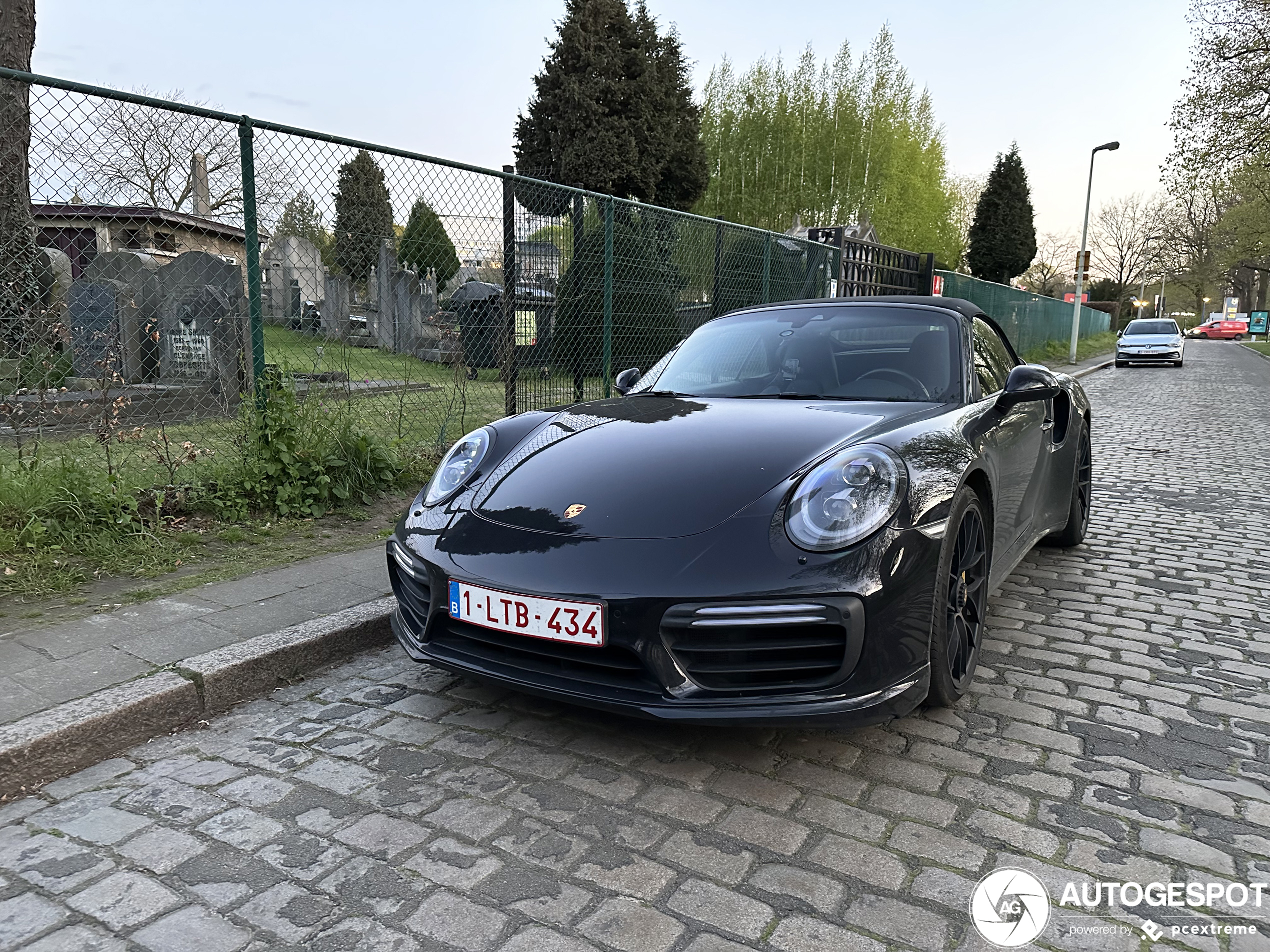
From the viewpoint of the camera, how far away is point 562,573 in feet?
7.23

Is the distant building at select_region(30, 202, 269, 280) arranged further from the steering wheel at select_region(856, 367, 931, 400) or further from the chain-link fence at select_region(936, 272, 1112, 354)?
the chain-link fence at select_region(936, 272, 1112, 354)

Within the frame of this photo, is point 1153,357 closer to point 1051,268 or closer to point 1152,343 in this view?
point 1152,343

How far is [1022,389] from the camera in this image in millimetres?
3211

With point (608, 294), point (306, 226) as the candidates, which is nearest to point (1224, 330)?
point (608, 294)

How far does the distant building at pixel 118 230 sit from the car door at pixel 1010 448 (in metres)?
3.68

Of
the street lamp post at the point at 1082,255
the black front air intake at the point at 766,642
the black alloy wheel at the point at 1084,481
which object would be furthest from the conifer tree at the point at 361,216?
the street lamp post at the point at 1082,255

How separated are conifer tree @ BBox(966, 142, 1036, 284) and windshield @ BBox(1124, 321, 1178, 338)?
638 inches

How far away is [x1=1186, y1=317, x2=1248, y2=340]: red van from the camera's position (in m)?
59.8

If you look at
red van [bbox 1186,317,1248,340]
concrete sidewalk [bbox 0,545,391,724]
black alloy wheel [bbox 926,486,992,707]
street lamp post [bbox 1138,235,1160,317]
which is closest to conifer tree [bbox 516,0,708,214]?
concrete sidewalk [bbox 0,545,391,724]

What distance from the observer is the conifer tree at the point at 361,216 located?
4.94 metres

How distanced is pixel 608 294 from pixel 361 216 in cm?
244

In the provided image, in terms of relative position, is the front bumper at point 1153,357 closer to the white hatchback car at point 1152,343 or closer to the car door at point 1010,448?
the white hatchback car at point 1152,343

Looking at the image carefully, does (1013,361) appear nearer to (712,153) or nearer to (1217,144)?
(1217,144)

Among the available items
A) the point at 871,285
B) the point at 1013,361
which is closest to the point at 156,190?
the point at 1013,361
